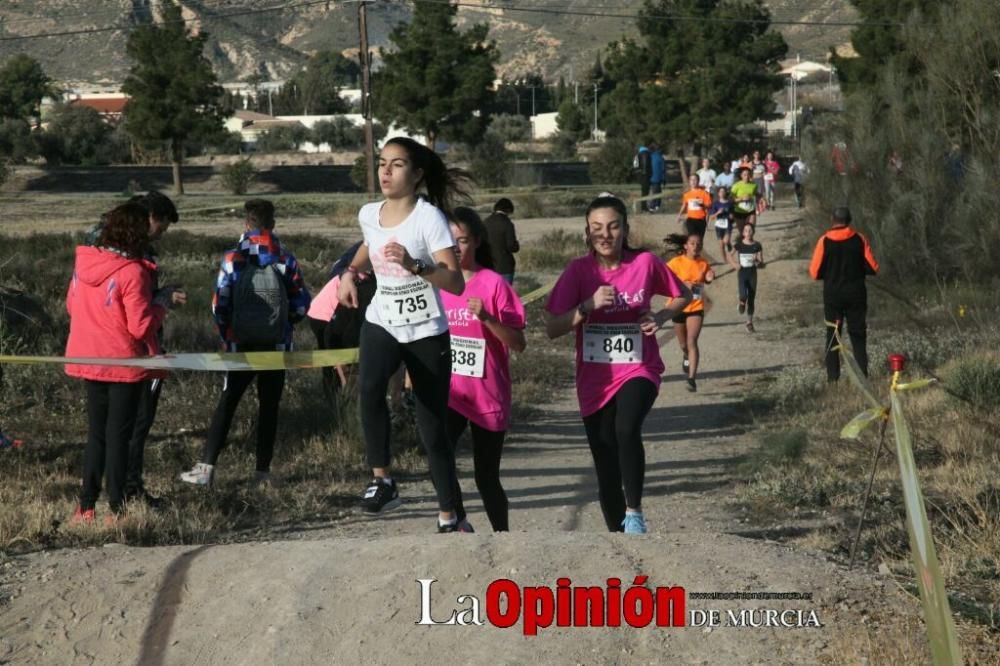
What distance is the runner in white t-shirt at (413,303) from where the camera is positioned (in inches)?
257

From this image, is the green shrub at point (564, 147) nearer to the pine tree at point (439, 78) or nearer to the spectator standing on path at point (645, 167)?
the pine tree at point (439, 78)

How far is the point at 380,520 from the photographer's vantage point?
8648 millimetres

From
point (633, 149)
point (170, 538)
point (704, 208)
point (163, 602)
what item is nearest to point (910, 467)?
point (163, 602)

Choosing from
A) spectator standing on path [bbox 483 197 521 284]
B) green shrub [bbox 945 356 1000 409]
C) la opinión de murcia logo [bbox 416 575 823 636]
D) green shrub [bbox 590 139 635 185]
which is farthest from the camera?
green shrub [bbox 590 139 635 185]

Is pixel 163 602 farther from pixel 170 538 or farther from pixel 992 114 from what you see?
pixel 992 114

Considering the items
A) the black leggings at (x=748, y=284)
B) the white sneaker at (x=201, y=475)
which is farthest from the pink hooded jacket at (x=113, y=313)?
the black leggings at (x=748, y=284)

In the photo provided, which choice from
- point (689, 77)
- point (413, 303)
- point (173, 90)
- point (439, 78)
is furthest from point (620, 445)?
point (439, 78)

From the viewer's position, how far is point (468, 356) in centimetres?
685

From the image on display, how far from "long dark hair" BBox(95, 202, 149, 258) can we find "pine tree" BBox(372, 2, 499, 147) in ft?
175

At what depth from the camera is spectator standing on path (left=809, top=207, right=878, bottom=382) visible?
1330 cm

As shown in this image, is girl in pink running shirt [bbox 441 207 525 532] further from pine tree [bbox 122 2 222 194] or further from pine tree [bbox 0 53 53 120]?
pine tree [bbox 0 53 53 120]

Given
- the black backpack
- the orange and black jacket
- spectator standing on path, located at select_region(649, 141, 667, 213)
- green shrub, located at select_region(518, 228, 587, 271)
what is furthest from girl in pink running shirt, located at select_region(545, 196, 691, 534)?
spectator standing on path, located at select_region(649, 141, 667, 213)

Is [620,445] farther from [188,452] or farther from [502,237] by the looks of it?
[502,237]

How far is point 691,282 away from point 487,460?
7.17 metres
